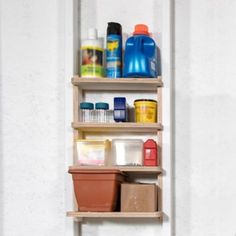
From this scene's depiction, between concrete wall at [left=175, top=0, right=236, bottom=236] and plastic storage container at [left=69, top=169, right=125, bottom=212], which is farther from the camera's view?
concrete wall at [left=175, top=0, right=236, bottom=236]

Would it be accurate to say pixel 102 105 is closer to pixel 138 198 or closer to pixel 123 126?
pixel 123 126

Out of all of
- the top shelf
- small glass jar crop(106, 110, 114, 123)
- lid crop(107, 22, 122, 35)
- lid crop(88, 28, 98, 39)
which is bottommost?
small glass jar crop(106, 110, 114, 123)

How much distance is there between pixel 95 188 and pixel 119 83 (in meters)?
0.31

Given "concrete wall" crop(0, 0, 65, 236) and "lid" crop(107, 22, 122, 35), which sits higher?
"lid" crop(107, 22, 122, 35)

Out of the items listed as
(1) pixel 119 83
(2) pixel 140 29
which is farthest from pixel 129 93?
(2) pixel 140 29

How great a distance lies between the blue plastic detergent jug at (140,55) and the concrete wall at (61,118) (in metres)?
0.11

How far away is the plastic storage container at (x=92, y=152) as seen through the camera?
1.31 meters

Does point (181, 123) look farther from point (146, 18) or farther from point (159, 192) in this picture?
point (146, 18)

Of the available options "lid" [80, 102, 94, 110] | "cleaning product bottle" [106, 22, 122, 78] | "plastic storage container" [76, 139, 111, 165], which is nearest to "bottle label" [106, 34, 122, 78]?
"cleaning product bottle" [106, 22, 122, 78]

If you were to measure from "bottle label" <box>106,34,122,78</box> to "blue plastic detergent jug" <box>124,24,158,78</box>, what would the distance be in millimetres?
23

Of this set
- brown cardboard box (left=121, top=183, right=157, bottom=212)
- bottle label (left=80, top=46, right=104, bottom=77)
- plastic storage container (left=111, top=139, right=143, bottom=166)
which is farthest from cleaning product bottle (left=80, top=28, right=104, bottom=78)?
brown cardboard box (left=121, top=183, right=157, bottom=212)

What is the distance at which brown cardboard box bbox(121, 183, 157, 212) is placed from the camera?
1.29 m

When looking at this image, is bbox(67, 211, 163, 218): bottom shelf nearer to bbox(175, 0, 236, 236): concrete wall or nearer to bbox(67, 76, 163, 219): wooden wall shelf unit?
bbox(67, 76, 163, 219): wooden wall shelf unit

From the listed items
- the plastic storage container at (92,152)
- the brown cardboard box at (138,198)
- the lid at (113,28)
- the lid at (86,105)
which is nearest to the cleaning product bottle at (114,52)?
the lid at (113,28)
